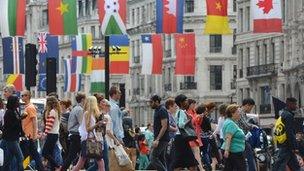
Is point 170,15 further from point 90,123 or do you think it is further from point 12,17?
point 90,123

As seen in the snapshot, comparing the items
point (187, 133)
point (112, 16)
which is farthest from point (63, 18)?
point (187, 133)

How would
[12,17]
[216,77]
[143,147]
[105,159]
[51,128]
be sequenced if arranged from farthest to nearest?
[216,77]
[12,17]
[143,147]
[51,128]
[105,159]

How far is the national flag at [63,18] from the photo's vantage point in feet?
143

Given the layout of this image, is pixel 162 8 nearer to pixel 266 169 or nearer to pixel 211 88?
pixel 266 169

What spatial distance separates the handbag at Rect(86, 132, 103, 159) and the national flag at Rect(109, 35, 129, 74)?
25.5m

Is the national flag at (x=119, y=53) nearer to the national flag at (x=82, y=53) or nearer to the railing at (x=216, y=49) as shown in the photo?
the national flag at (x=82, y=53)

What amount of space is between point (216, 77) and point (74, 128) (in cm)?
7569

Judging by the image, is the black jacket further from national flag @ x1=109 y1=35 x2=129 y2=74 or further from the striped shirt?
national flag @ x1=109 y1=35 x2=129 y2=74

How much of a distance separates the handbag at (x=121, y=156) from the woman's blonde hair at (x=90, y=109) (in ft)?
5.02

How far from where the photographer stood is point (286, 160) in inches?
1008

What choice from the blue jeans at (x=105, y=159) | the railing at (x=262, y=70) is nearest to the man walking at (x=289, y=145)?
the blue jeans at (x=105, y=159)

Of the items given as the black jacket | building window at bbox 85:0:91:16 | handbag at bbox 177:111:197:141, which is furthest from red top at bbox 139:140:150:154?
building window at bbox 85:0:91:16

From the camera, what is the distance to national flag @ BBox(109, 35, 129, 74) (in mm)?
51094

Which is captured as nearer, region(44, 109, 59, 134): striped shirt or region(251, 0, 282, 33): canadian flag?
region(44, 109, 59, 134): striped shirt
